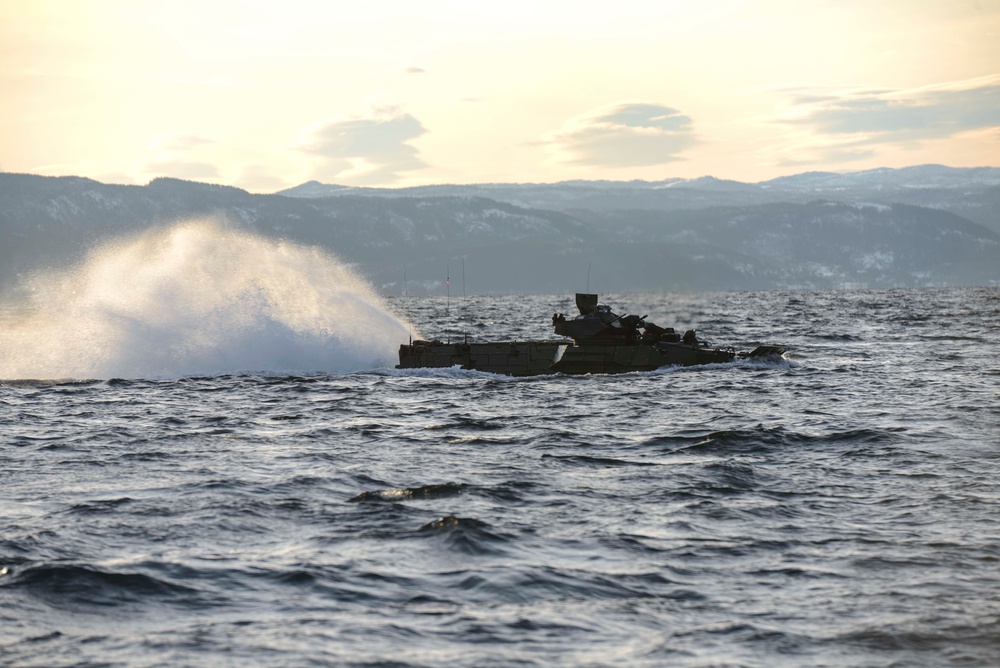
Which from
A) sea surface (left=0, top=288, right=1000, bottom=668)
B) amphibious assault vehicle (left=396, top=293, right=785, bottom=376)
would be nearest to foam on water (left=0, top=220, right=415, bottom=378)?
amphibious assault vehicle (left=396, top=293, right=785, bottom=376)

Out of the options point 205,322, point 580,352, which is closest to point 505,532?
point 580,352

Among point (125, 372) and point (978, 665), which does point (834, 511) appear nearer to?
point (978, 665)

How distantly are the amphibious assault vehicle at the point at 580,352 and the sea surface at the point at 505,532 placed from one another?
9606 millimetres

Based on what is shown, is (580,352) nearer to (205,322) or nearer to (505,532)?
(205,322)

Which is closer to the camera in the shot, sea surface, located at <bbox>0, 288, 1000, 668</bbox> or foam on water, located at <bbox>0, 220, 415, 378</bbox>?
sea surface, located at <bbox>0, 288, 1000, 668</bbox>

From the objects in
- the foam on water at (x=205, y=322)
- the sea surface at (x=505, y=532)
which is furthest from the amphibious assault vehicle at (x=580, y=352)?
the sea surface at (x=505, y=532)

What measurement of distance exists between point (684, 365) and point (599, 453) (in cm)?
2224

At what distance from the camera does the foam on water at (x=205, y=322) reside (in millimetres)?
50594

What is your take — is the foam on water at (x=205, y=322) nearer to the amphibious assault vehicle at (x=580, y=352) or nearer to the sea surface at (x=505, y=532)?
the amphibious assault vehicle at (x=580, y=352)

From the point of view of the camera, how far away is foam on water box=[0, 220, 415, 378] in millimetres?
50594

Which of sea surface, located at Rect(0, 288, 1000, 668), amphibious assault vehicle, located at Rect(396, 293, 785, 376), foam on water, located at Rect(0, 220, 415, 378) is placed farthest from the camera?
foam on water, located at Rect(0, 220, 415, 378)

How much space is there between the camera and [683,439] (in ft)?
99.1

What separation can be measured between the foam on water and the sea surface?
447 inches

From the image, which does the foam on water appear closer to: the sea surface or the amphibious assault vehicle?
the amphibious assault vehicle
